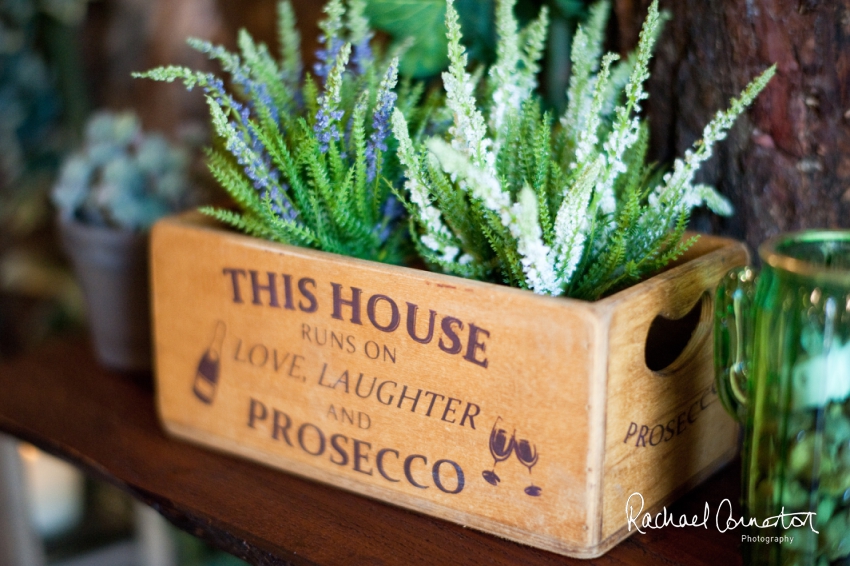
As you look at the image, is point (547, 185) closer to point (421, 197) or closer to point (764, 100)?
point (421, 197)

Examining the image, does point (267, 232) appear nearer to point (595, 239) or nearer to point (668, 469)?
point (595, 239)

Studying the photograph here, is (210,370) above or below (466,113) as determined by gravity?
below

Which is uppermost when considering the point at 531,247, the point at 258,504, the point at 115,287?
the point at 531,247

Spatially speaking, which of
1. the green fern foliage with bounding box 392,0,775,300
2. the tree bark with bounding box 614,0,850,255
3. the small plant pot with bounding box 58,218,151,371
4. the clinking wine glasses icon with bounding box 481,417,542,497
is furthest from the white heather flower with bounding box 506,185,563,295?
the small plant pot with bounding box 58,218,151,371

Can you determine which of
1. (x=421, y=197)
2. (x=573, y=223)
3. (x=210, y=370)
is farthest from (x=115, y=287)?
(x=573, y=223)

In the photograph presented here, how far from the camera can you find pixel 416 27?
2.63 feet

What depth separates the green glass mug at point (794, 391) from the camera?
483 millimetres

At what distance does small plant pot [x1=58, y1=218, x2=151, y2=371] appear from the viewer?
34.5 inches

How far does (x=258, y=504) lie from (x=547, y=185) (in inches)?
14.3

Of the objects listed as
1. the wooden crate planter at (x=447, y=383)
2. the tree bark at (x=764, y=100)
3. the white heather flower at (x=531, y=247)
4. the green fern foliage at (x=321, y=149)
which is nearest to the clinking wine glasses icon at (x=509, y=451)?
the wooden crate planter at (x=447, y=383)

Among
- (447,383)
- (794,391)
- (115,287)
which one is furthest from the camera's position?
(115,287)

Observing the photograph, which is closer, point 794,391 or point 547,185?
point 794,391

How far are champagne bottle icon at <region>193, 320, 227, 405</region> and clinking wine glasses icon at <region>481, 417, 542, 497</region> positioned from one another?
282mm

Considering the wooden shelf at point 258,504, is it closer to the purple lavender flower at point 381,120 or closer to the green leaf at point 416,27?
the purple lavender flower at point 381,120
